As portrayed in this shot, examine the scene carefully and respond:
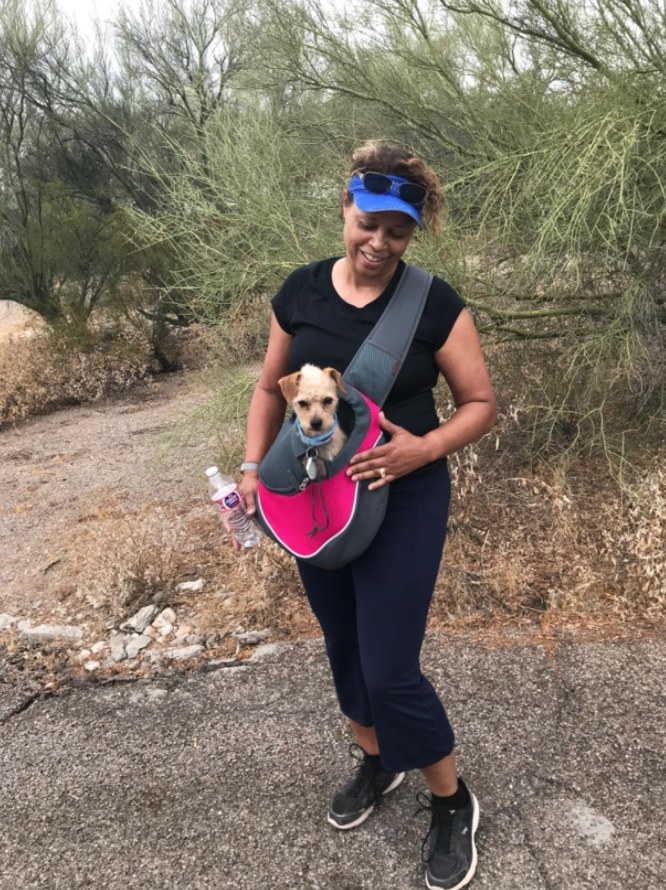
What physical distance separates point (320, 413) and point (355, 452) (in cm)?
13

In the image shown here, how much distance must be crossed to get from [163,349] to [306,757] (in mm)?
9972

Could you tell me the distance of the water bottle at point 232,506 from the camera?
198cm

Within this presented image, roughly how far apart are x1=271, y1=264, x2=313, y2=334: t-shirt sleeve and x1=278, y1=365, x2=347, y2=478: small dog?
0.26 metres

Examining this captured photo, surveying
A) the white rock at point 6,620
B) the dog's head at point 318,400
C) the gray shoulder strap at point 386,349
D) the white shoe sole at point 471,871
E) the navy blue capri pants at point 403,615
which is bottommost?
the white shoe sole at point 471,871

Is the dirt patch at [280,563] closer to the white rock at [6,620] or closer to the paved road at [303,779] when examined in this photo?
the white rock at [6,620]

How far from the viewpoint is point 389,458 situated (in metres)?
1.71

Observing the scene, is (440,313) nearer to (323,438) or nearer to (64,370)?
(323,438)

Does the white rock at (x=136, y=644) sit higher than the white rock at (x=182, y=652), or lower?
higher

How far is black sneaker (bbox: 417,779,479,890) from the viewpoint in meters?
1.97

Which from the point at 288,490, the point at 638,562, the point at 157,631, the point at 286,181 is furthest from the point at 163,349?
the point at 288,490

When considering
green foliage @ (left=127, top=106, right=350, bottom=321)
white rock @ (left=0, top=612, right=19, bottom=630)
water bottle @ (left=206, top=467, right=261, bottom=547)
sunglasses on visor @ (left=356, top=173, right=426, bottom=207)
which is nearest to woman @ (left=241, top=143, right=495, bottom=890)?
sunglasses on visor @ (left=356, top=173, right=426, bottom=207)

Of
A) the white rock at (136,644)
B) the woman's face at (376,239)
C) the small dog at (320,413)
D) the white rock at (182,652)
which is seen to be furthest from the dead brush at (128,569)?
the woman's face at (376,239)

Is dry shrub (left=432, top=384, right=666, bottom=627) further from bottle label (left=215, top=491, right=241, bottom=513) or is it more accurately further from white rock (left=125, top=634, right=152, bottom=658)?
bottle label (left=215, top=491, right=241, bottom=513)

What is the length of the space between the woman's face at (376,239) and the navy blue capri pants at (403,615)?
1.85 feet
